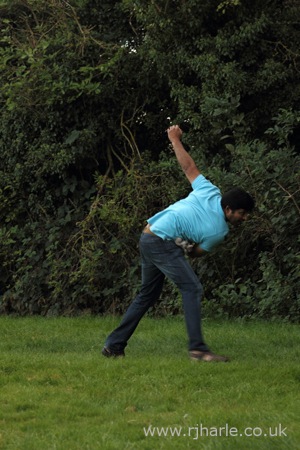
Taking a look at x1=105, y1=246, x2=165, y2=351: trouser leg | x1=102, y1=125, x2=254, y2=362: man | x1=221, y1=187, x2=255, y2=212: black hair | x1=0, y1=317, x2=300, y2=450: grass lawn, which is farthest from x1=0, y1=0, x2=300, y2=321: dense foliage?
x1=221, y1=187, x2=255, y2=212: black hair

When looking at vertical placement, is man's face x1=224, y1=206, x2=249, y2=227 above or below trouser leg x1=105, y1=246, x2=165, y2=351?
above

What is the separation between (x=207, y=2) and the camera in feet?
45.9

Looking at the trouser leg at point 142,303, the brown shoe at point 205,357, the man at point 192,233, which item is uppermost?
the man at point 192,233

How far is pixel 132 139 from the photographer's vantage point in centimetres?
1594

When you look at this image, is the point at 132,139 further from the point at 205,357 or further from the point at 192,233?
the point at 205,357

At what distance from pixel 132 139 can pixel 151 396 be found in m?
8.89

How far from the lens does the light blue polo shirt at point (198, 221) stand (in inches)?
347

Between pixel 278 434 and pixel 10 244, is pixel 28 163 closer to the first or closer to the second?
pixel 10 244

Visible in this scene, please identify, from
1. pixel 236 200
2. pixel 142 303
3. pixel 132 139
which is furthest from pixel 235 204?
pixel 132 139

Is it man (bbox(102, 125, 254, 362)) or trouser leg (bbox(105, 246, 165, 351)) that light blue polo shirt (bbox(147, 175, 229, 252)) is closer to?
man (bbox(102, 125, 254, 362))

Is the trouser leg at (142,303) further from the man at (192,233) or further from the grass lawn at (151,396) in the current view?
the grass lawn at (151,396)

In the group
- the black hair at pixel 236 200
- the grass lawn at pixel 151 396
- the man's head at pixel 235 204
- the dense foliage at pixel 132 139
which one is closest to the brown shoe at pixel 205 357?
the grass lawn at pixel 151 396

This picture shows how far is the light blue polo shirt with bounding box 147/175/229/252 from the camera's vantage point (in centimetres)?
881

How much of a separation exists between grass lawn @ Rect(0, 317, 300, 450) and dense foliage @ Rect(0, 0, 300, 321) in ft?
9.27
